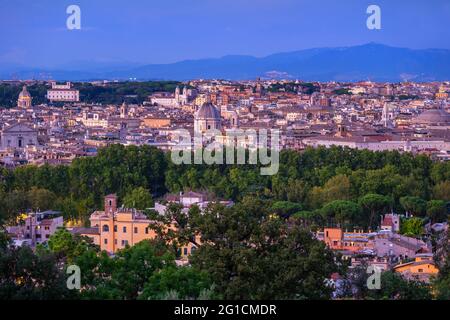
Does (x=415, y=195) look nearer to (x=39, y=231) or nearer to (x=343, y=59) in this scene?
(x=39, y=231)

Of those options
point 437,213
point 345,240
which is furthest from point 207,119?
point 345,240

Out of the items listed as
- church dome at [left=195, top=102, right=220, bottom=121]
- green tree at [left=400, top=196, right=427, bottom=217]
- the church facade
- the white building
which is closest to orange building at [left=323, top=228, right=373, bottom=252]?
green tree at [left=400, top=196, right=427, bottom=217]

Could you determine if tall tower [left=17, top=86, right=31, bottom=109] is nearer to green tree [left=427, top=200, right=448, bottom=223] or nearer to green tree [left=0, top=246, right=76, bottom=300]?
green tree [left=427, top=200, right=448, bottom=223]

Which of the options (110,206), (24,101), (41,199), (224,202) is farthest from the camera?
(24,101)

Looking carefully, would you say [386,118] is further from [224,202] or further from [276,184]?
[224,202]

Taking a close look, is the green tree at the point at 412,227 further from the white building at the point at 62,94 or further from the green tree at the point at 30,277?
the white building at the point at 62,94

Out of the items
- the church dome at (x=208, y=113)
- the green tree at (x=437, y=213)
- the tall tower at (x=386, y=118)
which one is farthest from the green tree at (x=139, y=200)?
the tall tower at (x=386, y=118)

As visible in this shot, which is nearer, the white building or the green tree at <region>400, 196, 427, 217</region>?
the green tree at <region>400, 196, 427, 217</region>

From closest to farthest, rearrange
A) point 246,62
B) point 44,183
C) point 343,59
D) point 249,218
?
1. point 249,218
2. point 44,183
3. point 343,59
4. point 246,62

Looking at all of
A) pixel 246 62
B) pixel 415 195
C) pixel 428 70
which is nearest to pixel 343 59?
pixel 428 70
